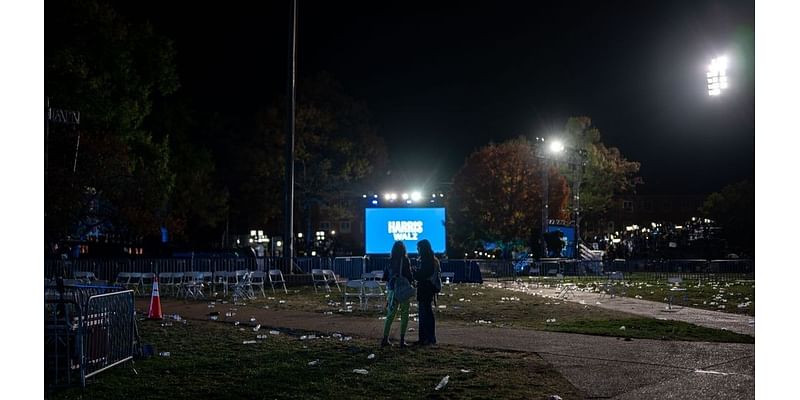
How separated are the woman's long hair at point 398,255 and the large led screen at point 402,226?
69.8ft

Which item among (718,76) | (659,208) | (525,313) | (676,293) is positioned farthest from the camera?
(659,208)

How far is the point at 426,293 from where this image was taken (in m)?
11.9

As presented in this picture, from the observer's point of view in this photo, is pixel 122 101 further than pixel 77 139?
Yes

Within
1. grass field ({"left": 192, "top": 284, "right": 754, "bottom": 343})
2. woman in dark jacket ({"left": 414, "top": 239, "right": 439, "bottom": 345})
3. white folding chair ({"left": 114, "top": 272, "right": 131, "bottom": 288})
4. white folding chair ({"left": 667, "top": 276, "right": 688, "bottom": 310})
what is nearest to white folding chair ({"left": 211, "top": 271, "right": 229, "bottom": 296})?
grass field ({"left": 192, "top": 284, "right": 754, "bottom": 343})

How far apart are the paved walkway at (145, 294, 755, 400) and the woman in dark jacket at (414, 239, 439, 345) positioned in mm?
405

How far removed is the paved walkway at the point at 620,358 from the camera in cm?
845

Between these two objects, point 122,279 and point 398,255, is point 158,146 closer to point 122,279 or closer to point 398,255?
point 122,279

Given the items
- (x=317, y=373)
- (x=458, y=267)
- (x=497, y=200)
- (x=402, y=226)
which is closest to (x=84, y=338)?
(x=317, y=373)

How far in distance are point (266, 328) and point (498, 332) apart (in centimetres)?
414

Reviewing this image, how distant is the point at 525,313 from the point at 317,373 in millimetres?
8436

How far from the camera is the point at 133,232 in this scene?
3125 centimetres

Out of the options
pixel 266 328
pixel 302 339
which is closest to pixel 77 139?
pixel 266 328

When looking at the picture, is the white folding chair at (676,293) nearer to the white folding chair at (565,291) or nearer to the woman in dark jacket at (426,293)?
the white folding chair at (565,291)

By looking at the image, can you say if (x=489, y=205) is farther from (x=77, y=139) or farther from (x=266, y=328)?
(x=266, y=328)
